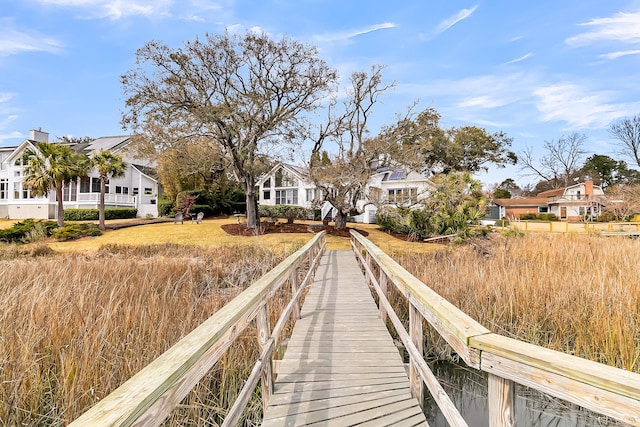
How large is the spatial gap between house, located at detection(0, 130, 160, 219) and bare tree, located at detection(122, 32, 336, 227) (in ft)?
42.9

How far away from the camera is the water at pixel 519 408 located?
360 centimetres

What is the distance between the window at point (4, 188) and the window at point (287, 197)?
2439 cm

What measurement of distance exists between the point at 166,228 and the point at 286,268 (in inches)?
815

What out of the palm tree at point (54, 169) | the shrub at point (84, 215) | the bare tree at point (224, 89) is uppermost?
the bare tree at point (224, 89)

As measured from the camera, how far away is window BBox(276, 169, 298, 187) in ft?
113

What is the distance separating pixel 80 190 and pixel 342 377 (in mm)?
35331

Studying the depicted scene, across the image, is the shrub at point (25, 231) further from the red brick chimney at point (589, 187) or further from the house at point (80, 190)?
the red brick chimney at point (589, 187)

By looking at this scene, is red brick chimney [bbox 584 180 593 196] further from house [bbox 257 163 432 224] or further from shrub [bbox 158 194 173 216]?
shrub [bbox 158 194 173 216]

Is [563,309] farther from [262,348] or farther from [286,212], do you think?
[286,212]

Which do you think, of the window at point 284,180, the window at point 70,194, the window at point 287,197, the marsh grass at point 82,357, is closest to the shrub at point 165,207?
the window at point 70,194

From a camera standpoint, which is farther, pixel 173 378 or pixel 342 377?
pixel 342 377

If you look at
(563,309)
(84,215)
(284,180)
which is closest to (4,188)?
(84,215)

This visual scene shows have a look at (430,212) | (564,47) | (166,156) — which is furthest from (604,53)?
(166,156)

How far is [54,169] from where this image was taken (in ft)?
71.5
